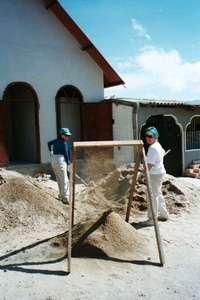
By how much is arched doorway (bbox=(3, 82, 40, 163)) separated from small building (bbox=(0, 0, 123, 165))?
1.3 inches

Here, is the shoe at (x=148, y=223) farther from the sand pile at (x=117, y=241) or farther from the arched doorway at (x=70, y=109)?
the arched doorway at (x=70, y=109)

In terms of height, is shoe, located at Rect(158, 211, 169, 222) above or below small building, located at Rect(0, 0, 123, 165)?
below

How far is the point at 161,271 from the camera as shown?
5012mm

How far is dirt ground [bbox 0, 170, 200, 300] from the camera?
445 centimetres

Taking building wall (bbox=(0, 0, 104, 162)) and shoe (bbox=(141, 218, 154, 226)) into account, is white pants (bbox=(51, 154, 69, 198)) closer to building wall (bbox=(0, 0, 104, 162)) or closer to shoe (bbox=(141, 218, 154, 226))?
shoe (bbox=(141, 218, 154, 226))

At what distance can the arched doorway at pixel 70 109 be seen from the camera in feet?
42.8

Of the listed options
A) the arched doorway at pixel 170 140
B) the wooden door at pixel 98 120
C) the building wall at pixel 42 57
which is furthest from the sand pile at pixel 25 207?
the arched doorway at pixel 170 140

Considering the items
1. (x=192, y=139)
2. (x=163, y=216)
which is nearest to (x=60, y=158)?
(x=163, y=216)

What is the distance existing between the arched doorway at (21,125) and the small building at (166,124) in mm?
2807

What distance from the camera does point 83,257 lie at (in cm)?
542

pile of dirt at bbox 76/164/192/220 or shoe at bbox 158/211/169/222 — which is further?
pile of dirt at bbox 76/164/192/220

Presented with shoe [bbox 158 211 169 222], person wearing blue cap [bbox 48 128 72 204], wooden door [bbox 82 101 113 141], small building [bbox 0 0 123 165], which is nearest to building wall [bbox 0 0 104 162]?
small building [bbox 0 0 123 165]

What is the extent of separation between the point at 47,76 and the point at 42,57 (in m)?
0.59

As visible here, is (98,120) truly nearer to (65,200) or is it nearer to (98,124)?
(98,124)
